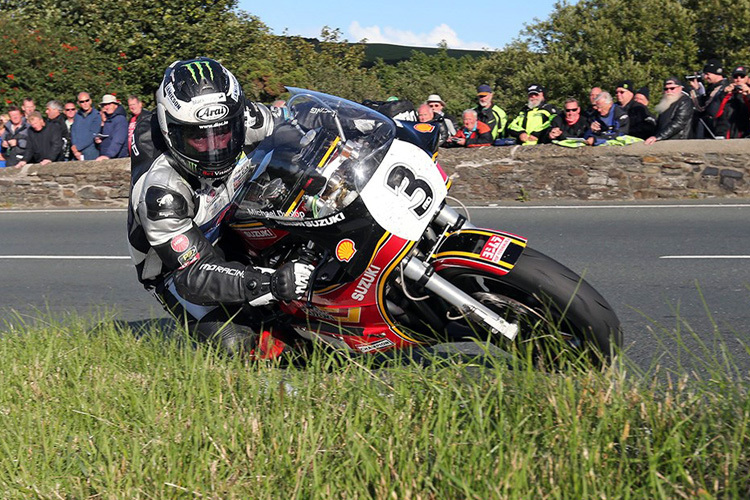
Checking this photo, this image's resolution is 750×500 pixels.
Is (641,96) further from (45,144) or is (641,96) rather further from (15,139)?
(15,139)

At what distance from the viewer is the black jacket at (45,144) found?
15656 mm

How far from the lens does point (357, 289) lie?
13.8 ft

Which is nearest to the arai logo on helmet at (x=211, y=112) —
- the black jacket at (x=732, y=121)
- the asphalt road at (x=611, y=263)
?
the asphalt road at (x=611, y=263)

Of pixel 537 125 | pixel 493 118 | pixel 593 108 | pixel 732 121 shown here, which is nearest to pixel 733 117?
pixel 732 121

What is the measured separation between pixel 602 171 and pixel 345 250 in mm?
8861

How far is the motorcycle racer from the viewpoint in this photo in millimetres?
4180

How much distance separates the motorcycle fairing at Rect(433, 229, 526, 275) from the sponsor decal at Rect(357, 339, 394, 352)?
45 cm

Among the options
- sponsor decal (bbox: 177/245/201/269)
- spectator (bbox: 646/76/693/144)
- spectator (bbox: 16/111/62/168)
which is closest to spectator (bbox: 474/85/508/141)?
spectator (bbox: 646/76/693/144)

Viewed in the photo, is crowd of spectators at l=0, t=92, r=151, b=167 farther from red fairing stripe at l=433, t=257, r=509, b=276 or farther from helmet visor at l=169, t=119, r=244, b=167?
red fairing stripe at l=433, t=257, r=509, b=276

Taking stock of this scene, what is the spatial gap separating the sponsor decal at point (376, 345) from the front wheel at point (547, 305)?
1.35 ft

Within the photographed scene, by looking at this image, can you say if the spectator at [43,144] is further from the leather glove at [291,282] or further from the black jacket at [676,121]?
the leather glove at [291,282]

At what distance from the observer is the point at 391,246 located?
402cm

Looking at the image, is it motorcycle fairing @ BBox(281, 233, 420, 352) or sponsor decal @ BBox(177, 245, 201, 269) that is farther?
sponsor decal @ BBox(177, 245, 201, 269)

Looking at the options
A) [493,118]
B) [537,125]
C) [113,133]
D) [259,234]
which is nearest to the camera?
[259,234]
